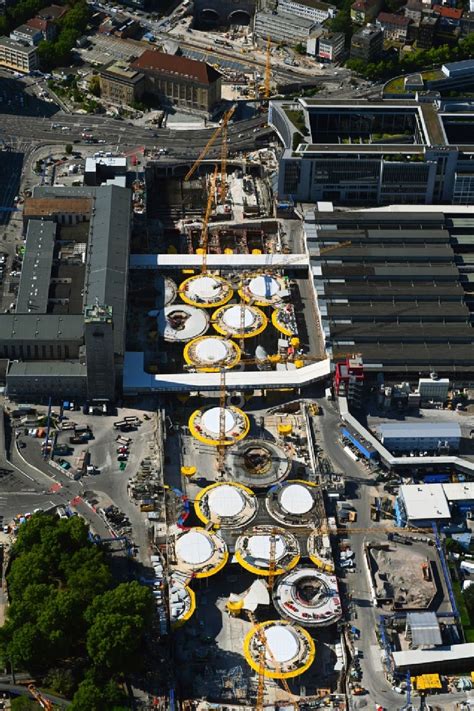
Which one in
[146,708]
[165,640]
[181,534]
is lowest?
[146,708]

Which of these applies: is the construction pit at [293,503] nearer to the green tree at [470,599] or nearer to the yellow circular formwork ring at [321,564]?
the yellow circular formwork ring at [321,564]

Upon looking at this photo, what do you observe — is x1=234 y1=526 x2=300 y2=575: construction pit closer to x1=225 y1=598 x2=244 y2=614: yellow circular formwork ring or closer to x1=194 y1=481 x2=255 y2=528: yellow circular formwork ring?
x1=225 y1=598 x2=244 y2=614: yellow circular formwork ring

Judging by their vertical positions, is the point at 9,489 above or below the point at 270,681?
above

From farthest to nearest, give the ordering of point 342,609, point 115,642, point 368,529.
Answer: point 368,529 < point 342,609 < point 115,642

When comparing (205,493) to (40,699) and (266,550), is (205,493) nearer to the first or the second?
(266,550)

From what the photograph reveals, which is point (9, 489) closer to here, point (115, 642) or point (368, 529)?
point (115, 642)

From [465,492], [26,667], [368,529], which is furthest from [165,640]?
[465,492]
